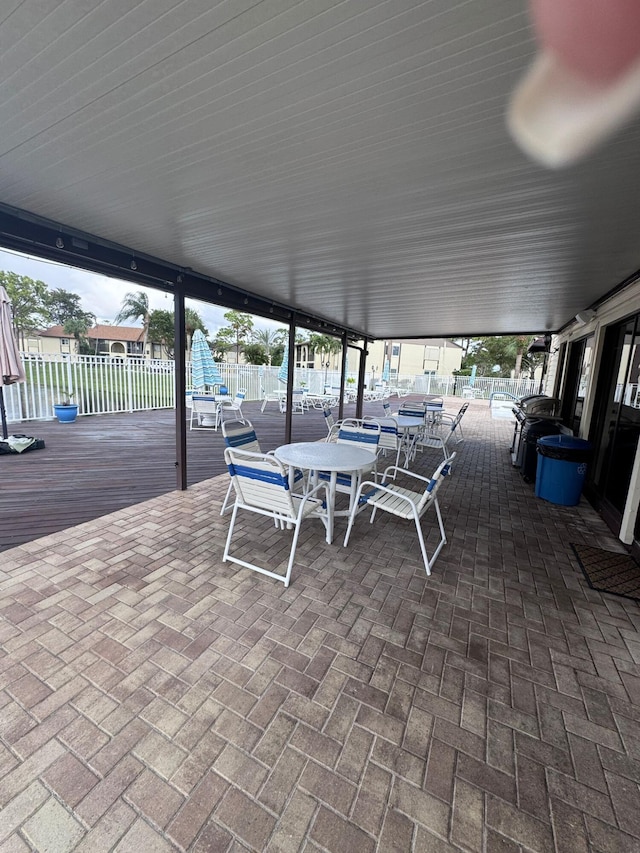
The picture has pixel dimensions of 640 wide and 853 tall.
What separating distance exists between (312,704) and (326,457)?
1769 mm

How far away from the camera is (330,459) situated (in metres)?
2.99

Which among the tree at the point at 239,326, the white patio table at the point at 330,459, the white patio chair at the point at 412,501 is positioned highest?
the tree at the point at 239,326

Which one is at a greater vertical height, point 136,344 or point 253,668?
point 136,344

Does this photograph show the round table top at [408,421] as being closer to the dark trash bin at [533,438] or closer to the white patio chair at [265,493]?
the dark trash bin at [533,438]

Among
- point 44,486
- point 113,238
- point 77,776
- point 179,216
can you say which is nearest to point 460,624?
point 77,776

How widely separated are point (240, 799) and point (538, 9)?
105 inches

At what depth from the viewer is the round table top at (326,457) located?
9.17 ft

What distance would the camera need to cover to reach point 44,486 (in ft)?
13.6

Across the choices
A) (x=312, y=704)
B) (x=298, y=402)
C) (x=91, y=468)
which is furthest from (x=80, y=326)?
(x=312, y=704)

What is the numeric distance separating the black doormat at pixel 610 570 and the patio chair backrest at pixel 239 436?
310cm

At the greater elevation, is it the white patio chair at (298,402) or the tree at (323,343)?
the tree at (323,343)

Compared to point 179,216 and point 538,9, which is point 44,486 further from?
point 538,9

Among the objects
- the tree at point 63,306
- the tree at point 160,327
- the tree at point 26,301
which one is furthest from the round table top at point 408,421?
the tree at point 63,306

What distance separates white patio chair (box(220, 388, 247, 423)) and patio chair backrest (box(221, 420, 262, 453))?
4.80 feet
